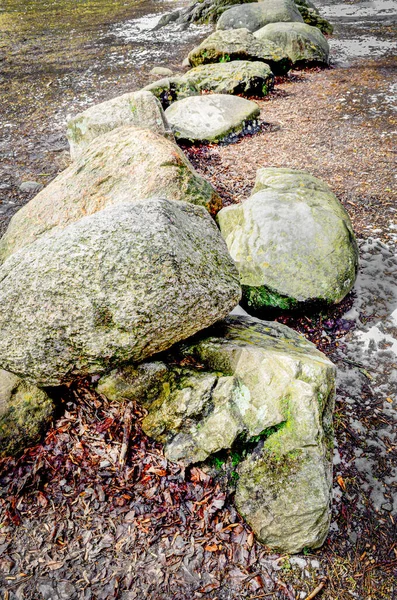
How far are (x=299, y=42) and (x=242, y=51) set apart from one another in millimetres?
1796

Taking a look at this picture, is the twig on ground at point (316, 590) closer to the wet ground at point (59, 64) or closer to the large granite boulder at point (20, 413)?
the large granite boulder at point (20, 413)

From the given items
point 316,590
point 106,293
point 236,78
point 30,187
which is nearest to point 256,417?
point 316,590

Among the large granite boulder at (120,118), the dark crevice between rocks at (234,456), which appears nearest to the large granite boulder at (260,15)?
the large granite boulder at (120,118)

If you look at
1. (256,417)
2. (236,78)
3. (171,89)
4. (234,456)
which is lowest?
(234,456)

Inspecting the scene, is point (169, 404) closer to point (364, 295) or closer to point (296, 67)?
point (364, 295)

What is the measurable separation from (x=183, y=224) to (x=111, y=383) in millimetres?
1380

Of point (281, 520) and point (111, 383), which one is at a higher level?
point (111, 383)

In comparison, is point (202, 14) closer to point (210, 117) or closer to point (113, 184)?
point (210, 117)

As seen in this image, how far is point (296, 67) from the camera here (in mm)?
12070

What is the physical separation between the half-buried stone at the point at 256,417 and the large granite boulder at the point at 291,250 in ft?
4.37

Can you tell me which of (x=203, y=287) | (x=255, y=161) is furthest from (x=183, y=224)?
(x=255, y=161)

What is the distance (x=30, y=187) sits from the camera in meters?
7.24

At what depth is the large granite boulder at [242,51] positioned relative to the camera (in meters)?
11.4

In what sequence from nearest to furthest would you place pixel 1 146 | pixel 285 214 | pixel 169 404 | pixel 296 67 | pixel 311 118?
pixel 169 404 → pixel 285 214 → pixel 1 146 → pixel 311 118 → pixel 296 67
